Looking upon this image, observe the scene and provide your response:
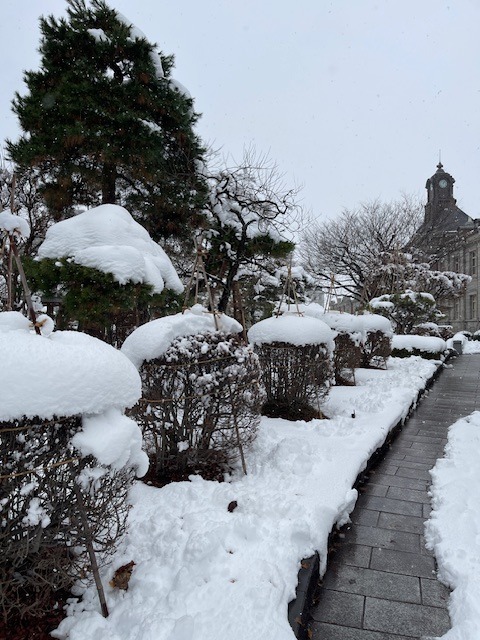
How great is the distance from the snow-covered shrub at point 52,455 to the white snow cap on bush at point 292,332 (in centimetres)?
370

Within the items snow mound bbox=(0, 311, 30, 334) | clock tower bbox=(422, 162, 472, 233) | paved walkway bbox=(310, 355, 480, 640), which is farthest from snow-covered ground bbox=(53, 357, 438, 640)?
clock tower bbox=(422, 162, 472, 233)

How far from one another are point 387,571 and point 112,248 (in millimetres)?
4580

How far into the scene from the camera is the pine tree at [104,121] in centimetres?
732

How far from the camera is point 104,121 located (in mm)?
7457

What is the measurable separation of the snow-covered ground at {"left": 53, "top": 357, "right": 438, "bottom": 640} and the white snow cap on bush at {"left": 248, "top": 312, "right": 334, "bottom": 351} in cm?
166

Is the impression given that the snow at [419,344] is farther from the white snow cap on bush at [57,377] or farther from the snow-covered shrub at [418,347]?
the white snow cap on bush at [57,377]

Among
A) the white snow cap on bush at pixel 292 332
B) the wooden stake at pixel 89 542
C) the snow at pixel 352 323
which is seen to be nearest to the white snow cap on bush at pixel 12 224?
the wooden stake at pixel 89 542

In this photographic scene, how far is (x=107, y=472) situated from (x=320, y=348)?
4.16 metres

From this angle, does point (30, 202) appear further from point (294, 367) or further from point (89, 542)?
point (89, 542)

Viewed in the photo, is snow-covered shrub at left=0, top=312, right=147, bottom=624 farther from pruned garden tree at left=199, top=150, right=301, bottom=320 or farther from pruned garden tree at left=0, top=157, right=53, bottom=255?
pruned garden tree at left=0, top=157, right=53, bottom=255

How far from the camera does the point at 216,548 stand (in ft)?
7.79

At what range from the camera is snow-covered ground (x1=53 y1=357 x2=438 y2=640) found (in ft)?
6.18

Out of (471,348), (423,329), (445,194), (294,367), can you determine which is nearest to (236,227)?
(294,367)

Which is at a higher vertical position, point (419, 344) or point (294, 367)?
point (294, 367)
